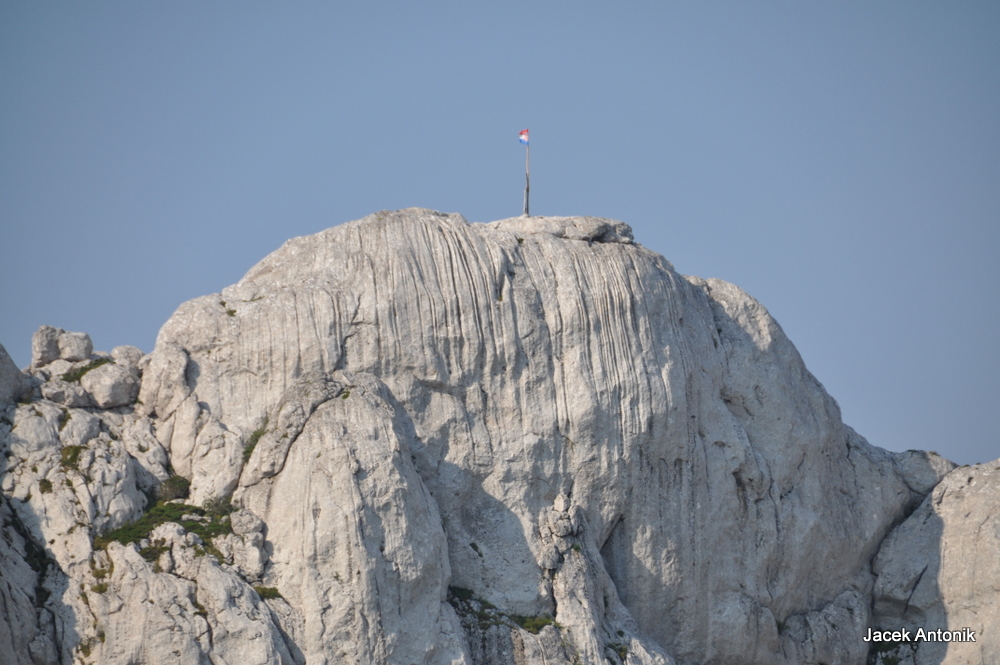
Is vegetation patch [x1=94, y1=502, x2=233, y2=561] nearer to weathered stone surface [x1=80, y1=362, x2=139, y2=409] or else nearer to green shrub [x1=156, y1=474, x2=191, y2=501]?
green shrub [x1=156, y1=474, x2=191, y2=501]

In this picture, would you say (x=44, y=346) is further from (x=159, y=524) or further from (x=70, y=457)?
(x=159, y=524)

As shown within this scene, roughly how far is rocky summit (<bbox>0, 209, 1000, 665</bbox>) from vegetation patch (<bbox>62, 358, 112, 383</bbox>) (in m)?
0.08

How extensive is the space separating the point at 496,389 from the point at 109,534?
581 inches

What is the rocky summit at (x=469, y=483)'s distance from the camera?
1965 inches

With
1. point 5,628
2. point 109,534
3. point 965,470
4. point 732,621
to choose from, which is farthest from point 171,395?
point 965,470

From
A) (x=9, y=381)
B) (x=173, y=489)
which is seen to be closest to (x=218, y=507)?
(x=173, y=489)

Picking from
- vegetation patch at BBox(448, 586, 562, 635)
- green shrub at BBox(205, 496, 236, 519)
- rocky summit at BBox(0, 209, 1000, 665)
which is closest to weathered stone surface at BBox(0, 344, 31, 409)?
rocky summit at BBox(0, 209, 1000, 665)

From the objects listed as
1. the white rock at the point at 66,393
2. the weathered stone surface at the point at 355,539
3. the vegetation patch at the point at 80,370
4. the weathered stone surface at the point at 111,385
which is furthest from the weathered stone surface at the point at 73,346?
the weathered stone surface at the point at 355,539

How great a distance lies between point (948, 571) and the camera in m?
64.9

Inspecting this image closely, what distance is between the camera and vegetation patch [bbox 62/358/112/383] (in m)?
55.6

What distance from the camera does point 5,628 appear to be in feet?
152

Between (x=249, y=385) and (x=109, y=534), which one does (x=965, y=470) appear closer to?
(x=249, y=385)

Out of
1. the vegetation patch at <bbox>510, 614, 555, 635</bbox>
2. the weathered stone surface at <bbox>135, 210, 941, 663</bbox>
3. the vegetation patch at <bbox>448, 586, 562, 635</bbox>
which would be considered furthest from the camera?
the weathered stone surface at <bbox>135, 210, 941, 663</bbox>

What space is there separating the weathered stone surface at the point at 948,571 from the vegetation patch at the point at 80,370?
32.7 m
